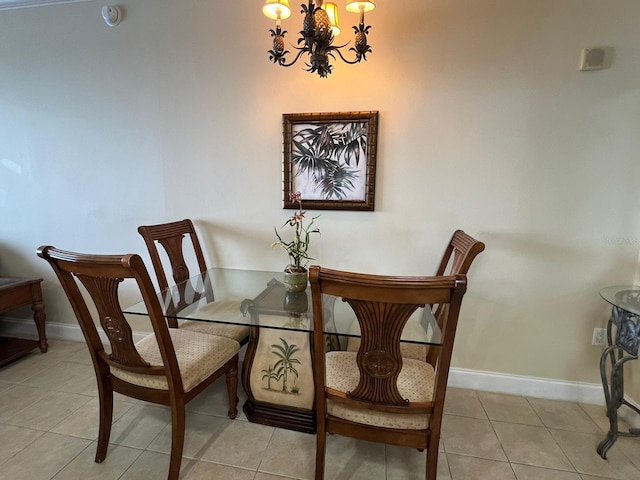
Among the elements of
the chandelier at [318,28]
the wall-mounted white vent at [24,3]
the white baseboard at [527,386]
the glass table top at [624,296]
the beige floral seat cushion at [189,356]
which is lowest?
the white baseboard at [527,386]

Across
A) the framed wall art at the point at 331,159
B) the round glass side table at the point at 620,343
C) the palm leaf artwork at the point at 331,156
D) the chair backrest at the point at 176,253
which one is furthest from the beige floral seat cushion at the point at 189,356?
the round glass side table at the point at 620,343

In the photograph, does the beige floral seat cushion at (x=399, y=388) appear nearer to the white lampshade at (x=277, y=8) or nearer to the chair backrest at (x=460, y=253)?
the chair backrest at (x=460, y=253)

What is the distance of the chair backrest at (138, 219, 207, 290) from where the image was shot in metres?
2.00

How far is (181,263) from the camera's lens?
84.7 inches

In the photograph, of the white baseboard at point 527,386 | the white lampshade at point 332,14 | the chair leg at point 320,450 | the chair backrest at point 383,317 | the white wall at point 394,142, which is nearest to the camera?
the chair backrest at point 383,317

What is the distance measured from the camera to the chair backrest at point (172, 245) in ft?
6.57

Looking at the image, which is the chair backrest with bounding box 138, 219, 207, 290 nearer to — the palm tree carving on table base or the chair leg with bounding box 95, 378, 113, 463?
the chair leg with bounding box 95, 378, 113, 463

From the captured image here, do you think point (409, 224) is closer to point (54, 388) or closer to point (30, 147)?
point (54, 388)

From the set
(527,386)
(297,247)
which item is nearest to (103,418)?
(297,247)

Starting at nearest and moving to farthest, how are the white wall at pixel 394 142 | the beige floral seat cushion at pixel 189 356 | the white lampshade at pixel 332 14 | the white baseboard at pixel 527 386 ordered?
the beige floral seat cushion at pixel 189 356
the white lampshade at pixel 332 14
the white wall at pixel 394 142
the white baseboard at pixel 527 386

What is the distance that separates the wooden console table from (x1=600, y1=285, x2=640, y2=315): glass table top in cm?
368

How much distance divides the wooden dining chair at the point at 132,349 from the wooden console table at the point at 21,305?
1429mm

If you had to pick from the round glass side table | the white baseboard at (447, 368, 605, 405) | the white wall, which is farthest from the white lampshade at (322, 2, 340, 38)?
the white baseboard at (447, 368, 605, 405)

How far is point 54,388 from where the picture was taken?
208 cm
